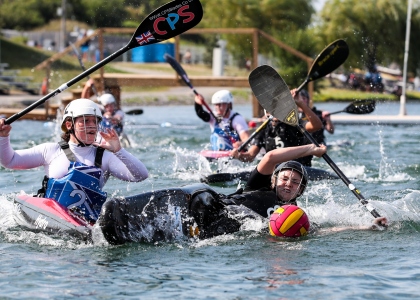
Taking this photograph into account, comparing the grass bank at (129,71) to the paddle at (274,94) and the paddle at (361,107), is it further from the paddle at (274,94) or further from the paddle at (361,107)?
the paddle at (274,94)

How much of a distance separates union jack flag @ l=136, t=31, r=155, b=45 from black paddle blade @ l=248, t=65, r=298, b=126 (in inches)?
44.5

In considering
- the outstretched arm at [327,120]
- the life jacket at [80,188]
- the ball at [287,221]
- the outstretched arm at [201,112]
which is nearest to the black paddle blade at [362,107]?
the outstretched arm at [327,120]

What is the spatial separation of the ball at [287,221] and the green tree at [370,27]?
2875cm

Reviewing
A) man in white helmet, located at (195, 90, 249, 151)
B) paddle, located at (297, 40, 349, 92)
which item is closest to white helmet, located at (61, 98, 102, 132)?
paddle, located at (297, 40, 349, 92)

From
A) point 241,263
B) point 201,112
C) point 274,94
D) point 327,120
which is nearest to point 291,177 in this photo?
point 241,263

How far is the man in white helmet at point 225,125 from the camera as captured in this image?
1170 centimetres

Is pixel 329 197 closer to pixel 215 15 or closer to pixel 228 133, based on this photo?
pixel 228 133

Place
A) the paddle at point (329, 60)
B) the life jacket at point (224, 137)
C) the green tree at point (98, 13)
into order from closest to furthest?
the paddle at point (329, 60) < the life jacket at point (224, 137) < the green tree at point (98, 13)

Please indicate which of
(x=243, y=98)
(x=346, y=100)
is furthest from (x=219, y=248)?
(x=346, y=100)

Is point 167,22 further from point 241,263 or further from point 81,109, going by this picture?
point 241,263

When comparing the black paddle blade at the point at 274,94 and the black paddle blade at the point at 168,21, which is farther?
the black paddle blade at the point at 274,94

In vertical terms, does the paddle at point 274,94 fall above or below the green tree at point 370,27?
below

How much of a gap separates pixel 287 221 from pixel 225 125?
16.6 ft

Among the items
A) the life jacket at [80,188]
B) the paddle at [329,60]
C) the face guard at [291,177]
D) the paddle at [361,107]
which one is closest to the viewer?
the life jacket at [80,188]
